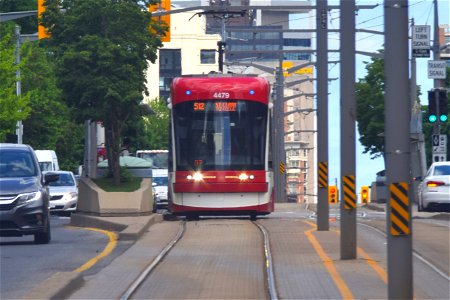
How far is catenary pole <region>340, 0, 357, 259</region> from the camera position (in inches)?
715

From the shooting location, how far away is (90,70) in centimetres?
3522

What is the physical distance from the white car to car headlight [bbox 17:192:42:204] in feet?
51.2

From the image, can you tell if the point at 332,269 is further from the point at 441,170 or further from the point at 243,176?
the point at 441,170

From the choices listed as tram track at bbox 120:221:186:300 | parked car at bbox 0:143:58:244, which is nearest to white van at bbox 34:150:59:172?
tram track at bbox 120:221:186:300

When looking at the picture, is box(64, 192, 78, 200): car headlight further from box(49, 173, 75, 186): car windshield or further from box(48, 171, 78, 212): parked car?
box(49, 173, 75, 186): car windshield

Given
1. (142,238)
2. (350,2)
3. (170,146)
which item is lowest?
(142,238)

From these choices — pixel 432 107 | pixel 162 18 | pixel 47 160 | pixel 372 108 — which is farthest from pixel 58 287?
pixel 372 108

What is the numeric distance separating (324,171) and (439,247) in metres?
3.66

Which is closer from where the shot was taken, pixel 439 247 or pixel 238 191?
pixel 439 247

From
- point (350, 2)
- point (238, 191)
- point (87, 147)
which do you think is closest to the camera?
point (350, 2)

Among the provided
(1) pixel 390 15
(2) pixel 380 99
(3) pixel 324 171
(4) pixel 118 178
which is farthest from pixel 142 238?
(2) pixel 380 99

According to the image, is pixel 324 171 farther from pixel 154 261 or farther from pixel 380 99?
pixel 380 99

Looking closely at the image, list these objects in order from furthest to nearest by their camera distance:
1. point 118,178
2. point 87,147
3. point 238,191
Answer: point 87,147, point 118,178, point 238,191

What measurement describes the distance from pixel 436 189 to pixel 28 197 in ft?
52.5
